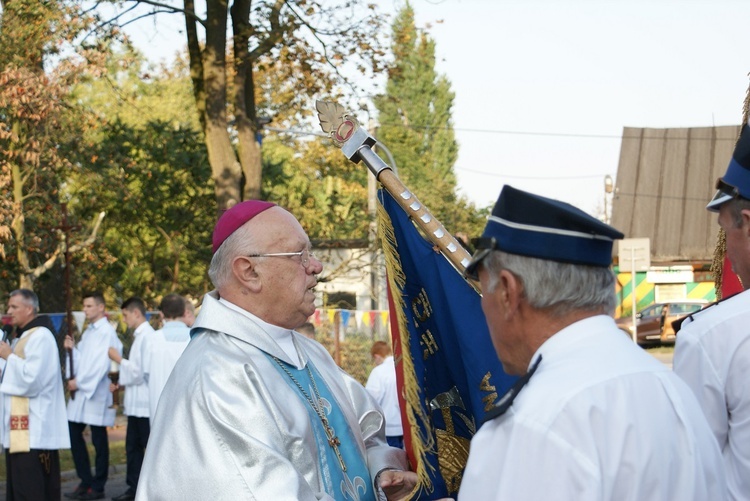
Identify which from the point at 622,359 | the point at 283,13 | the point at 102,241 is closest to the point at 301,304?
the point at 622,359

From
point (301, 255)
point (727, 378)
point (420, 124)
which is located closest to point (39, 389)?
point (301, 255)

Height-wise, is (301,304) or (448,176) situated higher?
(448,176)

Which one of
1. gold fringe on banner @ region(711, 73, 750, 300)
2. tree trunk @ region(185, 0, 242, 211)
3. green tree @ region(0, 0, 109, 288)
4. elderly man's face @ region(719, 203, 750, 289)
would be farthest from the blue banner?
green tree @ region(0, 0, 109, 288)

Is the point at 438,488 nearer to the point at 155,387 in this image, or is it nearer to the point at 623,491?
the point at 623,491

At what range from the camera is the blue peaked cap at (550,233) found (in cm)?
213

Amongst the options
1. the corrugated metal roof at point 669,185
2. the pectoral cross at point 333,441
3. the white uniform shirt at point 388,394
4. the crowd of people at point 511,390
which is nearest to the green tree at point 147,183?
the white uniform shirt at point 388,394

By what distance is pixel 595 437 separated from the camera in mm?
1940

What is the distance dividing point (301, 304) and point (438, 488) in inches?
32.1

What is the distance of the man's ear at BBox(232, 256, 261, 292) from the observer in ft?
12.0

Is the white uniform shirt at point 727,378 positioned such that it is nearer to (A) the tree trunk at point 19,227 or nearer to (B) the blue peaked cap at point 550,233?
(B) the blue peaked cap at point 550,233

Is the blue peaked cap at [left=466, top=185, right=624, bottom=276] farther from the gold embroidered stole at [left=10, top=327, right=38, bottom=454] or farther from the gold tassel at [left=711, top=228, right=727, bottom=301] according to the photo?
the gold embroidered stole at [left=10, top=327, right=38, bottom=454]

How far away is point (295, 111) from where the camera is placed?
15.8m

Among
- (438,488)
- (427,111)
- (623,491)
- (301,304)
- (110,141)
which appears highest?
(427,111)

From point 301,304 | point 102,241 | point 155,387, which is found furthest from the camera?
point 102,241
